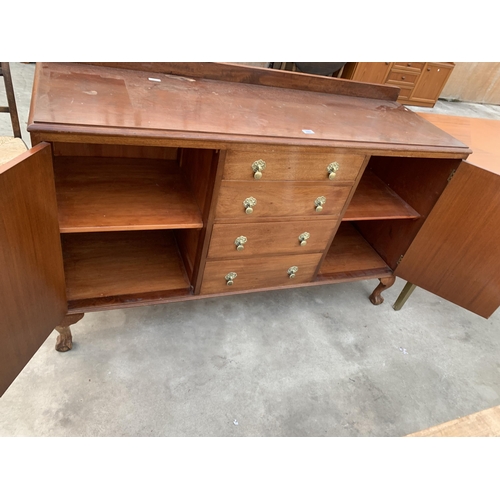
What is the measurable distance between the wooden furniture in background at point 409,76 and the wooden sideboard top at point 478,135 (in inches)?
106

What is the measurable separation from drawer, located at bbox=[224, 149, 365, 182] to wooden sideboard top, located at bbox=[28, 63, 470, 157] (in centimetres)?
5

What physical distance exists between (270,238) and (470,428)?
2.82 feet

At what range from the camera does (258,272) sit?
156 centimetres

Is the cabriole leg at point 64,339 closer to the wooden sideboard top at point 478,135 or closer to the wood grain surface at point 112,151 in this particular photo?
the wood grain surface at point 112,151

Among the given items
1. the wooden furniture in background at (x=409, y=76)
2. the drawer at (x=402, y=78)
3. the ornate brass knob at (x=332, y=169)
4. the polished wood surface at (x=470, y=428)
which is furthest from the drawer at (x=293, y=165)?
the drawer at (x=402, y=78)

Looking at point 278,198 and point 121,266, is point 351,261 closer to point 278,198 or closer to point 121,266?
point 278,198

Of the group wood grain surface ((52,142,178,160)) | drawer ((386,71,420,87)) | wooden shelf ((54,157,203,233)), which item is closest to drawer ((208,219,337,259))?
wooden shelf ((54,157,203,233))

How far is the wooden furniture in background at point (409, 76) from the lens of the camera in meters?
4.39

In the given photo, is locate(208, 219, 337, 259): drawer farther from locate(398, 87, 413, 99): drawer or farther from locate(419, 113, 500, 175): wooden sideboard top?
locate(398, 87, 413, 99): drawer

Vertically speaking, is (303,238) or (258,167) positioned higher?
(258,167)

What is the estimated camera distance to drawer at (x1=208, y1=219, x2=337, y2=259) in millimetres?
1355

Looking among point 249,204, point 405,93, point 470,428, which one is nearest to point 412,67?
point 405,93
